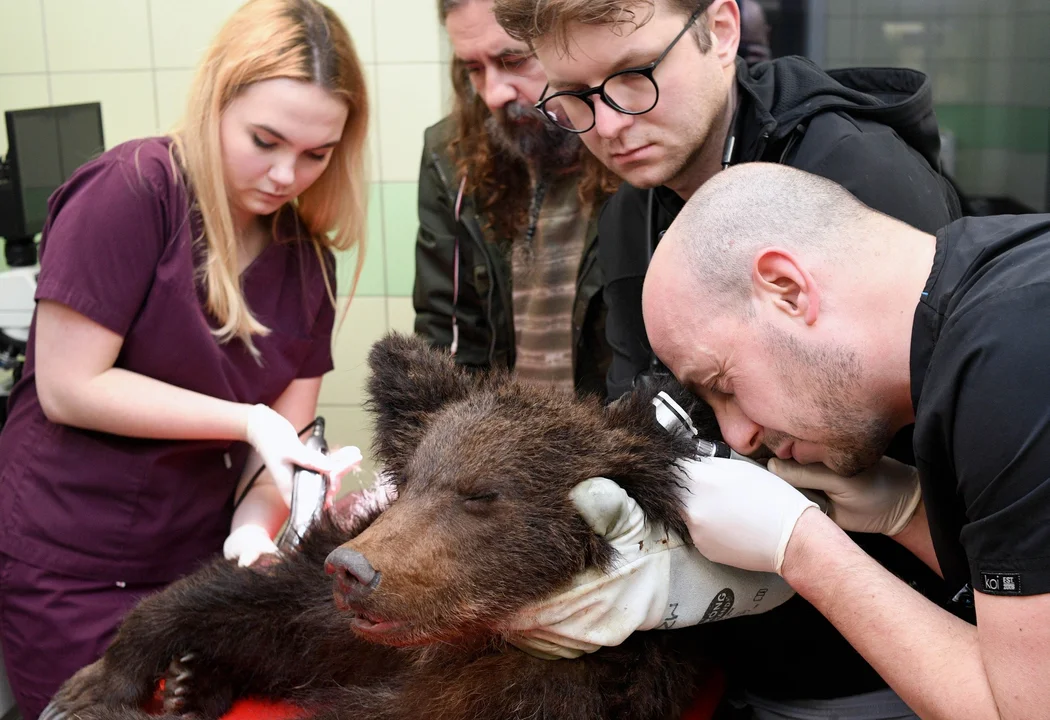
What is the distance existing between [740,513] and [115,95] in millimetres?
3639

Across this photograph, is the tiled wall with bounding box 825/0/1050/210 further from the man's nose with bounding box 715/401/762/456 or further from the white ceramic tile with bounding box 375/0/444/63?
the man's nose with bounding box 715/401/762/456

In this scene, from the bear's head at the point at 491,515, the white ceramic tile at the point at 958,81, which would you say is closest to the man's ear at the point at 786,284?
the bear's head at the point at 491,515

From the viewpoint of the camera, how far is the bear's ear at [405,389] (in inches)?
56.3

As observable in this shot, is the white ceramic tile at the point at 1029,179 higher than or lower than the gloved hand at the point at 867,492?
higher

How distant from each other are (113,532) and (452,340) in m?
1.00

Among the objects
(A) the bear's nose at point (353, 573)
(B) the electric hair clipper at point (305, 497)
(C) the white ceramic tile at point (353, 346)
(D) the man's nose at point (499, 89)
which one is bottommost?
(C) the white ceramic tile at point (353, 346)

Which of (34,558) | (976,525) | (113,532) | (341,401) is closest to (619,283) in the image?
(976,525)

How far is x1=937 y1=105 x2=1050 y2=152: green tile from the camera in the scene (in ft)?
11.5

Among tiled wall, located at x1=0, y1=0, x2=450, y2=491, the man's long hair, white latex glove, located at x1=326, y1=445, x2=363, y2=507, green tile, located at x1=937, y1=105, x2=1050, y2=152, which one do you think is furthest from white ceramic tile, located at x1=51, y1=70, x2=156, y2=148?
green tile, located at x1=937, y1=105, x2=1050, y2=152

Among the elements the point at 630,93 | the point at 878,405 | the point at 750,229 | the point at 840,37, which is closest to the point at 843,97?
the point at 630,93

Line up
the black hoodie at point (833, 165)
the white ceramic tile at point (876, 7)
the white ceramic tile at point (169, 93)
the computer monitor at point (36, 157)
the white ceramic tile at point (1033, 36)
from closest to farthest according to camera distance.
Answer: the black hoodie at point (833, 165) < the computer monitor at point (36, 157) < the white ceramic tile at point (1033, 36) < the white ceramic tile at point (876, 7) < the white ceramic tile at point (169, 93)

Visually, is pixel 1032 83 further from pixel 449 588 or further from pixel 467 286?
pixel 449 588

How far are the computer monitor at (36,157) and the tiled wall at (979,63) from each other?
8.76ft

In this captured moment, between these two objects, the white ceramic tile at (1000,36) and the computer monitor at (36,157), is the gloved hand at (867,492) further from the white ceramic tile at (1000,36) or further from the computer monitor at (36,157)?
the white ceramic tile at (1000,36)
